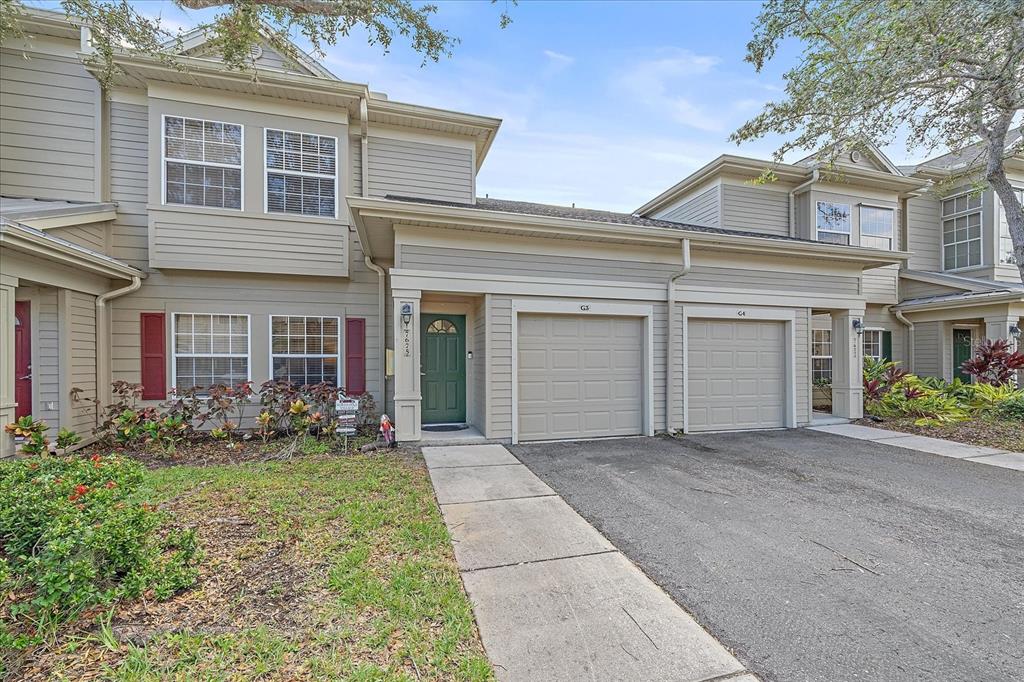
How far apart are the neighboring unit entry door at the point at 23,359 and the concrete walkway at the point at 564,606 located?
20.3 ft

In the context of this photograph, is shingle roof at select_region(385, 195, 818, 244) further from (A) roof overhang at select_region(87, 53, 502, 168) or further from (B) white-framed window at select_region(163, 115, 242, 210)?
(B) white-framed window at select_region(163, 115, 242, 210)

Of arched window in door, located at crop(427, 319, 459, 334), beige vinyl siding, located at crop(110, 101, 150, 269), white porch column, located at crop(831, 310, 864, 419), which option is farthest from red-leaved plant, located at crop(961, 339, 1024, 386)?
beige vinyl siding, located at crop(110, 101, 150, 269)

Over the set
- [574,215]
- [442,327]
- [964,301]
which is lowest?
[442,327]

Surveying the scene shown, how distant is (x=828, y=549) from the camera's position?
3293 millimetres

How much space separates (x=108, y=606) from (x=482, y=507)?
2.55 m

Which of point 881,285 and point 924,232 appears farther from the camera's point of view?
point 924,232

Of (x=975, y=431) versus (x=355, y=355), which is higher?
(x=355, y=355)

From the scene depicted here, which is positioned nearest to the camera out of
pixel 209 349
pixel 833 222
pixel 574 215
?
pixel 209 349

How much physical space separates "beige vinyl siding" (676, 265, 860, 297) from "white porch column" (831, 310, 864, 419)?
1.59ft

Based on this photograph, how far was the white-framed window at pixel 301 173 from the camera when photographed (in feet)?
23.7

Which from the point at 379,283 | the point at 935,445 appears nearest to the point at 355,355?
the point at 379,283

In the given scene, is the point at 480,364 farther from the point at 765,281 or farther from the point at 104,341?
the point at 104,341

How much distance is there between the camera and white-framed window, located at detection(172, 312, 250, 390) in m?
7.09

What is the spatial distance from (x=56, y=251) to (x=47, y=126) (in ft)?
9.89
